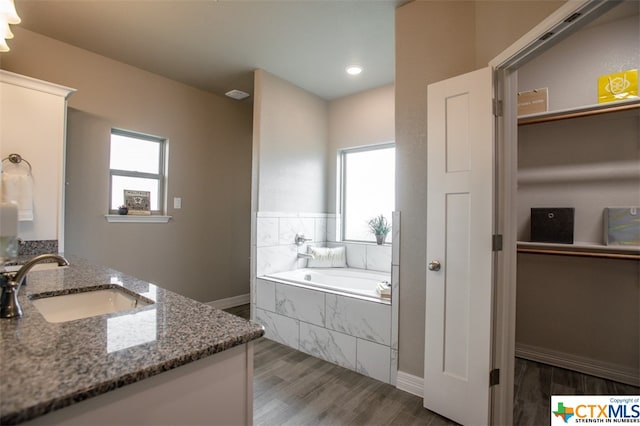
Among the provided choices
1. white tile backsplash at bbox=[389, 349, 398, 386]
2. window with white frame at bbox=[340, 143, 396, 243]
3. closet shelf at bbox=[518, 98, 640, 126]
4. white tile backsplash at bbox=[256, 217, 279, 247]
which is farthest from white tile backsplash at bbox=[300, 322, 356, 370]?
closet shelf at bbox=[518, 98, 640, 126]

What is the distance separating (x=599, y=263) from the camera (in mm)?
2232

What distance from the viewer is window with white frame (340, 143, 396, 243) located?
11.6ft

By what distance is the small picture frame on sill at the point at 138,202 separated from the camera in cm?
309

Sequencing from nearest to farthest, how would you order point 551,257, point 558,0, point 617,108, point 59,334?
1. point 59,334
2. point 558,0
3. point 617,108
4. point 551,257

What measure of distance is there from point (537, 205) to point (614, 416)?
1448 millimetres

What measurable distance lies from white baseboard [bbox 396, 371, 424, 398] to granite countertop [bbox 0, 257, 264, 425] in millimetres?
1605

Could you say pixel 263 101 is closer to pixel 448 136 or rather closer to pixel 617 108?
pixel 448 136

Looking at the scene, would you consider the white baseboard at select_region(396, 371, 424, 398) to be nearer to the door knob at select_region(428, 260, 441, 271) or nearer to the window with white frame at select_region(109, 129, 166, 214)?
the door knob at select_region(428, 260, 441, 271)

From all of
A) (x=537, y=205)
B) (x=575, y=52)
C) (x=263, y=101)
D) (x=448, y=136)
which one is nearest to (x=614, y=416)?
(x=537, y=205)

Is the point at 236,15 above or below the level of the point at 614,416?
above

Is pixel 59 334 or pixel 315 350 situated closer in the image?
pixel 59 334

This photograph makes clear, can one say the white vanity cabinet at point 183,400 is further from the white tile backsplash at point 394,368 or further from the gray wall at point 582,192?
the gray wall at point 582,192

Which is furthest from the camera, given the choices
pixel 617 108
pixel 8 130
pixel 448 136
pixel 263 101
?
pixel 263 101

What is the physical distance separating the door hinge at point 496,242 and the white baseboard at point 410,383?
39.5 inches
